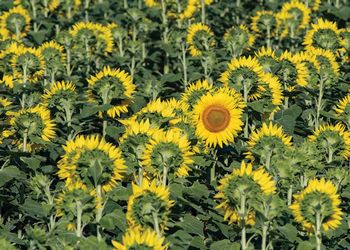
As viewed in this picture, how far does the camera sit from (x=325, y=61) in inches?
279

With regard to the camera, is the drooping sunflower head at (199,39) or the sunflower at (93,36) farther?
the sunflower at (93,36)

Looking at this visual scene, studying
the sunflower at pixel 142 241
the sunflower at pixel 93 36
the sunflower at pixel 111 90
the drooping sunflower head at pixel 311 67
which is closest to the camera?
the sunflower at pixel 142 241

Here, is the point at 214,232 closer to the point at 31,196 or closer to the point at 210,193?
the point at 210,193

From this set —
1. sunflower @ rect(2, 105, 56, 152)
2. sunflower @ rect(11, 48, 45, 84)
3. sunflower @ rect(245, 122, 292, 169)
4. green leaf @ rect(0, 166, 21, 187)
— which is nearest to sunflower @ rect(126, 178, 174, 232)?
sunflower @ rect(245, 122, 292, 169)

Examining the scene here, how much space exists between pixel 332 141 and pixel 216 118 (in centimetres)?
77

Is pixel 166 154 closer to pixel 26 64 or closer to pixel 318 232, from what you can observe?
pixel 318 232

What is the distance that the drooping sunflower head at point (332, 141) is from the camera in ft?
18.6

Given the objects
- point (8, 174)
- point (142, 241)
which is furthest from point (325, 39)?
point (142, 241)

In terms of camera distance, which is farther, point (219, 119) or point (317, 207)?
point (219, 119)

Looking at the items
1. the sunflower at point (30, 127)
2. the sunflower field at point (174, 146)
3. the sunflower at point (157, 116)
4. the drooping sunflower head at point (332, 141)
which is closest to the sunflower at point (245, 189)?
the sunflower field at point (174, 146)

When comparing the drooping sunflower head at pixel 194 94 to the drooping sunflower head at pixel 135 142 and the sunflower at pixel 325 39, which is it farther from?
the sunflower at pixel 325 39

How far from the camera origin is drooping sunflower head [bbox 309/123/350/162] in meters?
5.68

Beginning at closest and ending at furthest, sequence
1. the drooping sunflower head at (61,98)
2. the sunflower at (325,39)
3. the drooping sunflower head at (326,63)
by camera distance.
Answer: the drooping sunflower head at (61,98), the drooping sunflower head at (326,63), the sunflower at (325,39)

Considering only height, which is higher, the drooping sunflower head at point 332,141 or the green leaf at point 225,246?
the drooping sunflower head at point 332,141
